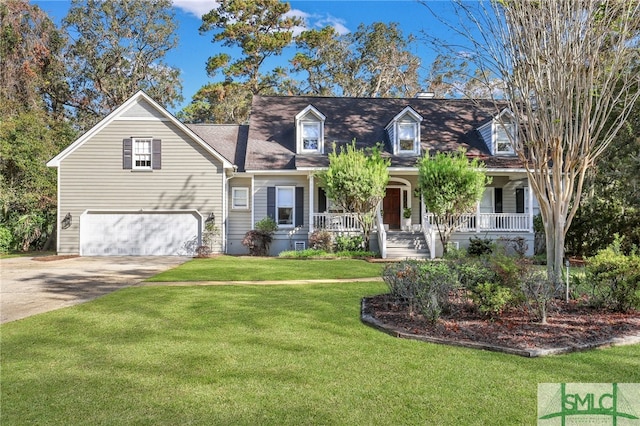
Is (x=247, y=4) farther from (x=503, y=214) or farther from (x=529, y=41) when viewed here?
(x=529, y=41)

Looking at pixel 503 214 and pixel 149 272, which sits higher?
pixel 503 214

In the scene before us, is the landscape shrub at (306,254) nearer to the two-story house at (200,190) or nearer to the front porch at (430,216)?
the front porch at (430,216)

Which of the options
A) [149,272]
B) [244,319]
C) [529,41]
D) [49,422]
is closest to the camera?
[49,422]

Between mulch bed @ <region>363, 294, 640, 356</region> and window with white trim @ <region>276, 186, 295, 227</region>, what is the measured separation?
1301cm

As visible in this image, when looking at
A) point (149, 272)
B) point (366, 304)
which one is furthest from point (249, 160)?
point (366, 304)

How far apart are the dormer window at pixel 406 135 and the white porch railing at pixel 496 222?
376 centimetres

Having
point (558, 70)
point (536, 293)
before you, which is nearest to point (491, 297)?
point (536, 293)

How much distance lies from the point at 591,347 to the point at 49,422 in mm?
5920

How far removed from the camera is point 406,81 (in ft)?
112

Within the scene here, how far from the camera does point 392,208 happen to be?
20.8 m

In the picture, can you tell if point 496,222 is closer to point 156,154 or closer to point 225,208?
point 225,208

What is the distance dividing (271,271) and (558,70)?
8.96 m

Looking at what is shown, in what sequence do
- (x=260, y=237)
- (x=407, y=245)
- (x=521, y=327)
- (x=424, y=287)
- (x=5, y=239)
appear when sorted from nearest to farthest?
(x=521, y=327)
(x=424, y=287)
(x=407, y=245)
(x=260, y=237)
(x=5, y=239)

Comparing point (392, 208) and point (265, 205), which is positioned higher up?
point (265, 205)
